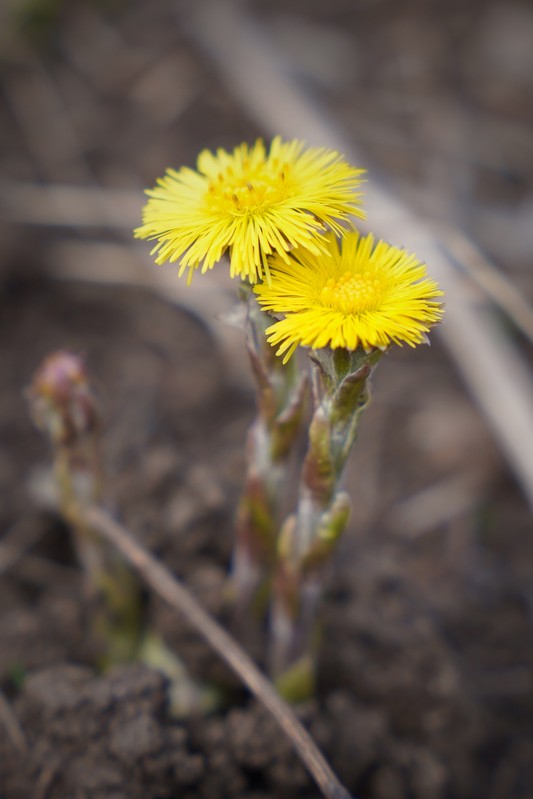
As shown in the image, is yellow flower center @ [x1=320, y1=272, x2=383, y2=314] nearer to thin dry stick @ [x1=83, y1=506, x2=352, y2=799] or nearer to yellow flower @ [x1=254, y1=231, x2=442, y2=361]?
yellow flower @ [x1=254, y1=231, x2=442, y2=361]

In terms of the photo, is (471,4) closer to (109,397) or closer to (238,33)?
(238,33)

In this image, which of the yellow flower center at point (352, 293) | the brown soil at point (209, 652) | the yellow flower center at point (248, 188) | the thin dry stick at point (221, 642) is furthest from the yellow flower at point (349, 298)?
the brown soil at point (209, 652)

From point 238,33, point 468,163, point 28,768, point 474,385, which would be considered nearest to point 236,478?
point 474,385

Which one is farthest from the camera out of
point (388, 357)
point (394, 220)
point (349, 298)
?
point (388, 357)

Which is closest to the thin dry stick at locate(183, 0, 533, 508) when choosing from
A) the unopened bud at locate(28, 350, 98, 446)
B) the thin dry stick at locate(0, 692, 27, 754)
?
the unopened bud at locate(28, 350, 98, 446)

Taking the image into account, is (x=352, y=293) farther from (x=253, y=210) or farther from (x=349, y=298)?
(x=253, y=210)

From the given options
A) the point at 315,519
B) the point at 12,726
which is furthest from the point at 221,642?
the point at 12,726
